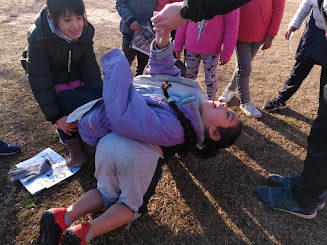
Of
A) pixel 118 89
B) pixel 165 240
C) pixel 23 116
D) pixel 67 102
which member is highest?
pixel 118 89

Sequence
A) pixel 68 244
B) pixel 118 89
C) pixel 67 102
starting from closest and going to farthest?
pixel 68 244, pixel 118 89, pixel 67 102

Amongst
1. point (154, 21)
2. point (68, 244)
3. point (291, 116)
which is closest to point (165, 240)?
point (68, 244)

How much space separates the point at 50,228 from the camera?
1550 mm

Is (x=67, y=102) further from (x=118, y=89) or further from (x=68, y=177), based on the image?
(x=118, y=89)

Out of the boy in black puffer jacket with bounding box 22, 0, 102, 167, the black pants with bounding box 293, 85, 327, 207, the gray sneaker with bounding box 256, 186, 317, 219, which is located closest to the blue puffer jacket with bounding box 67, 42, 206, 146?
the boy in black puffer jacket with bounding box 22, 0, 102, 167

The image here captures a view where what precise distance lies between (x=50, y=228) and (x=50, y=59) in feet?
4.67

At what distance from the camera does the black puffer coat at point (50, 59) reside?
2100 millimetres

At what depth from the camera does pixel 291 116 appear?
3.29m

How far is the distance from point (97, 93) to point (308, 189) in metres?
1.89

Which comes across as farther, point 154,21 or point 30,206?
point 30,206

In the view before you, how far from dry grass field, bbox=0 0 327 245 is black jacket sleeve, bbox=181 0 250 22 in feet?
4.49

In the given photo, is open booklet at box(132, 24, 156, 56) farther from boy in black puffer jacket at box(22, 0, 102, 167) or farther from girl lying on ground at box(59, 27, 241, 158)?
girl lying on ground at box(59, 27, 241, 158)

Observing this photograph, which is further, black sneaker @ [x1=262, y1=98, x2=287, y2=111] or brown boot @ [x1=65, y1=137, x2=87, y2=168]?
black sneaker @ [x1=262, y1=98, x2=287, y2=111]

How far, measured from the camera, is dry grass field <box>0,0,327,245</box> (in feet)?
6.16
